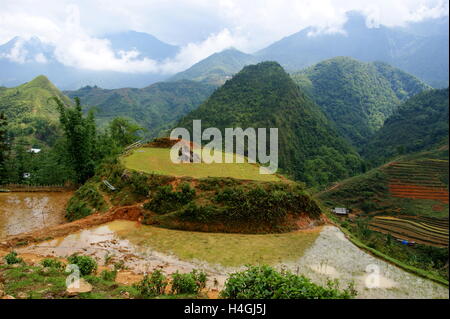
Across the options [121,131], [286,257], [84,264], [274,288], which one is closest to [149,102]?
[121,131]

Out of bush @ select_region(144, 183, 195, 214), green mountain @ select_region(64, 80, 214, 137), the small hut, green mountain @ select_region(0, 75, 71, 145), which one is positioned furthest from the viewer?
green mountain @ select_region(64, 80, 214, 137)

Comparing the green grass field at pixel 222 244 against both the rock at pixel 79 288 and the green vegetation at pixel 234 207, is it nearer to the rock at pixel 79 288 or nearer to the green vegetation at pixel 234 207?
the green vegetation at pixel 234 207

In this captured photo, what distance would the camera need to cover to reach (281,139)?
62.1m

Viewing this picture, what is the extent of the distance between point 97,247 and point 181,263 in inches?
148

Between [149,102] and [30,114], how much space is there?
313 feet

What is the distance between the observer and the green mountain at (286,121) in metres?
59.6

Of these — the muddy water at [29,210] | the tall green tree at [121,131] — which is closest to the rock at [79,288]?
the muddy water at [29,210]

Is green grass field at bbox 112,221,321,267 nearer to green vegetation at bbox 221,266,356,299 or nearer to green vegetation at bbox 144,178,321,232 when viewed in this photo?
green vegetation at bbox 144,178,321,232

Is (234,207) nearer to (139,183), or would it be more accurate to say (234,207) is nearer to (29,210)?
(139,183)

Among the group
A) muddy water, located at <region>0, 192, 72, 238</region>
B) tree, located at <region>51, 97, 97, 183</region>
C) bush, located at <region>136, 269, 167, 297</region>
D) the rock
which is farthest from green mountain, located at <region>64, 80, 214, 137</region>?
bush, located at <region>136, 269, 167, 297</region>

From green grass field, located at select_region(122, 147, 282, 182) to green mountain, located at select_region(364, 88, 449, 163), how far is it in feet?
173

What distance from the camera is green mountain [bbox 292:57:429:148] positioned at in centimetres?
10350

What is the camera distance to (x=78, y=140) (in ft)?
66.2

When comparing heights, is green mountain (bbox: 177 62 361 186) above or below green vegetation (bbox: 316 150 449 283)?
above
